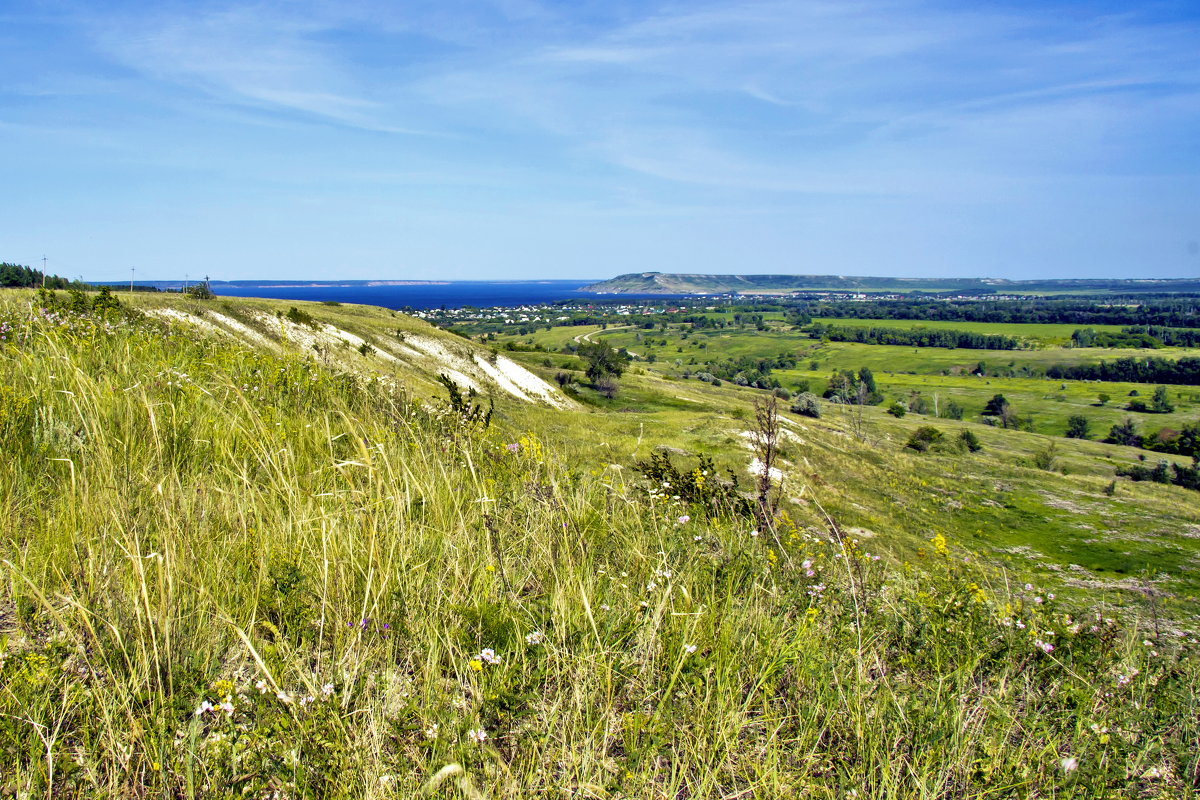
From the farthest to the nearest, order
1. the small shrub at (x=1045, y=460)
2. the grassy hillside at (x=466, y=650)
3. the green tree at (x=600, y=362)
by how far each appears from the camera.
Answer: the small shrub at (x=1045, y=460) → the green tree at (x=600, y=362) → the grassy hillside at (x=466, y=650)

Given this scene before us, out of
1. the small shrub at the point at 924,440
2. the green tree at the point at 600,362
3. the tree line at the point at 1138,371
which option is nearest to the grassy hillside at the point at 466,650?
the green tree at the point at 600,362

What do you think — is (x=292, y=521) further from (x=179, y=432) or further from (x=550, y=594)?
(x=179, y=432)

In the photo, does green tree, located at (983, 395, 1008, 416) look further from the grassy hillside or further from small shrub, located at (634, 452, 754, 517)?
the grassy hillside

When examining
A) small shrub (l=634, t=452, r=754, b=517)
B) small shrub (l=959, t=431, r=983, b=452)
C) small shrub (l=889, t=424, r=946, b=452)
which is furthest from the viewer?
small shrub (l=959, t=431, r=983, b=452)

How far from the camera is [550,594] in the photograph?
296cm

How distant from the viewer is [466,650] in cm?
251

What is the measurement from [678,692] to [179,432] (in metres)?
3.71

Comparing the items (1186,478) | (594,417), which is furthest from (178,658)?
(1186,478)

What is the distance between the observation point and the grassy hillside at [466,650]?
1.94m

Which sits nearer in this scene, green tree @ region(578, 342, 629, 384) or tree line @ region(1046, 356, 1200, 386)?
green tree @ region(578, 342, 629, 384)

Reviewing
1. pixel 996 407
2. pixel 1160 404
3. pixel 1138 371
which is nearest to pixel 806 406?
pixel 996 407

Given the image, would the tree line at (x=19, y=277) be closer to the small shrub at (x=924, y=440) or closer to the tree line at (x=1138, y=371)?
the small shrub at (x=924, y=440)

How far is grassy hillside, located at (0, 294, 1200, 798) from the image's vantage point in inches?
76.4

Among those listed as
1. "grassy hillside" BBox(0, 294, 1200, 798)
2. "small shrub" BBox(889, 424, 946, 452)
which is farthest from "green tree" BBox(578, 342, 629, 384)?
"grassy hillside" BBox(0, 294, 1200, 798)
